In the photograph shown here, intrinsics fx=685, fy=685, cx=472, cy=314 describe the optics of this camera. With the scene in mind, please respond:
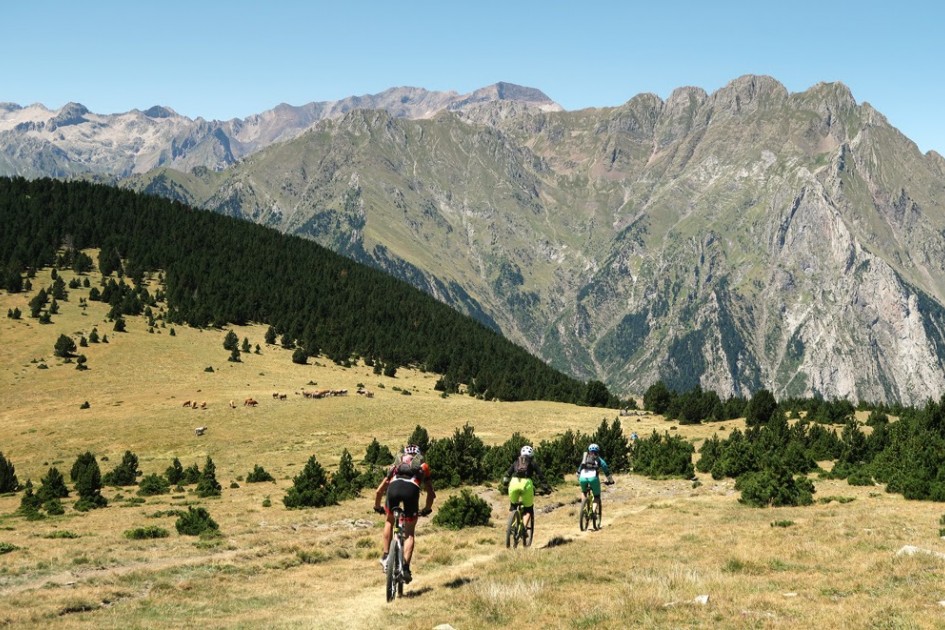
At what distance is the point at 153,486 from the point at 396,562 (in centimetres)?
3149

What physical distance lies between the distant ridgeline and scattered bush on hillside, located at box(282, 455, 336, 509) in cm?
6587

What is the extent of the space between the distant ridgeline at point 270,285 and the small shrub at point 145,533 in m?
75.9

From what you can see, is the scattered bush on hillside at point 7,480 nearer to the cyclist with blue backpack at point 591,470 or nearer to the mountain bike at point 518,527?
the mountain bike at point 518,527

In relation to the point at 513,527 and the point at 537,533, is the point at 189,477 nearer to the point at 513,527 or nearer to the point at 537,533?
the point at 537,533

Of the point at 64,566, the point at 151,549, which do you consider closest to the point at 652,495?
the point at 151,549

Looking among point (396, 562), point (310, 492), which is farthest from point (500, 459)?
point (396, 562)

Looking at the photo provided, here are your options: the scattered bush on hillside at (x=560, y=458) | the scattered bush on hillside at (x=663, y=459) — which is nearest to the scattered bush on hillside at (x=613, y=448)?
the scattered bush on hillside at (x=663, y=459)

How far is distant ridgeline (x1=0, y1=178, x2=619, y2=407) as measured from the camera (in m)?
122

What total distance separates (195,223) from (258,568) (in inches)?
6694

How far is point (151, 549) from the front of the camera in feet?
80.1

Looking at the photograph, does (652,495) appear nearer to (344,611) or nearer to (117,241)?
(344,611)

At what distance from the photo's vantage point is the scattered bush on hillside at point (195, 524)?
27.4m

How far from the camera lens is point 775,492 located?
31.3 meters

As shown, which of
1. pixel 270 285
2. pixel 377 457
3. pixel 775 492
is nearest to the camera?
pixel 775 492
